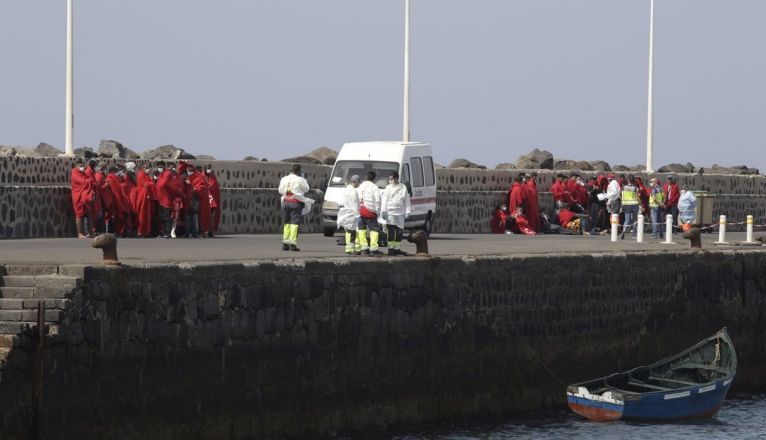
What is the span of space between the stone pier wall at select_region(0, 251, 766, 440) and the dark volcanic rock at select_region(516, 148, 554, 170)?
2138cm

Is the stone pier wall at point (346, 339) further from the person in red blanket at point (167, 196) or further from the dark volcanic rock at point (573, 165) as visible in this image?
the dark volcanic rock at point (573, 165)

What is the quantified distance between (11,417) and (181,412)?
2.74 m

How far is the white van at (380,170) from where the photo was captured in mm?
33906

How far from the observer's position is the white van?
33.9 metres

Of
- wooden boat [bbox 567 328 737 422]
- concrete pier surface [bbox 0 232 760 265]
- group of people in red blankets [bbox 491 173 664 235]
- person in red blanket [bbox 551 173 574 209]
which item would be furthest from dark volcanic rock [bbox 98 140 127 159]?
wooden boat [bbox 567 328 737 422]

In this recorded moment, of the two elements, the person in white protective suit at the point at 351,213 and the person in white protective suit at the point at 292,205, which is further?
the person in white protective suit at the point at 292,205

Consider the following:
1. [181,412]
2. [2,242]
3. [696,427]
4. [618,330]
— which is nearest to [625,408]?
[696,427]

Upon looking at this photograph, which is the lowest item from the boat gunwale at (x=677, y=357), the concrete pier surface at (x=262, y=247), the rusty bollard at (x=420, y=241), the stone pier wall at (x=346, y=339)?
the boat gunwale at (x=677, y=357)

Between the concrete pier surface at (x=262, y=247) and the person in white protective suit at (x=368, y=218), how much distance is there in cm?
47

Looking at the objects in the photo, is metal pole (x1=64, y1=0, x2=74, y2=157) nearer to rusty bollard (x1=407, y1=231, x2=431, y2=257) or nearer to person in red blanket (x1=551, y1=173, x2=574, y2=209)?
rusty bollard (x1=407, y1=231, x2=431, y2=257)

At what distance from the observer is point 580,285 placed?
1107 inches

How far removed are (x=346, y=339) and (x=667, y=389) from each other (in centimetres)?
670

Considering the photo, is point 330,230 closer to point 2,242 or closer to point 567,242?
point 567,242

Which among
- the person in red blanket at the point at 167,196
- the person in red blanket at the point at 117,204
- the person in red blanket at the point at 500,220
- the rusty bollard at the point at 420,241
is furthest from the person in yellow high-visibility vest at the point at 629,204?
the rusty bollard at the point at 420,241
